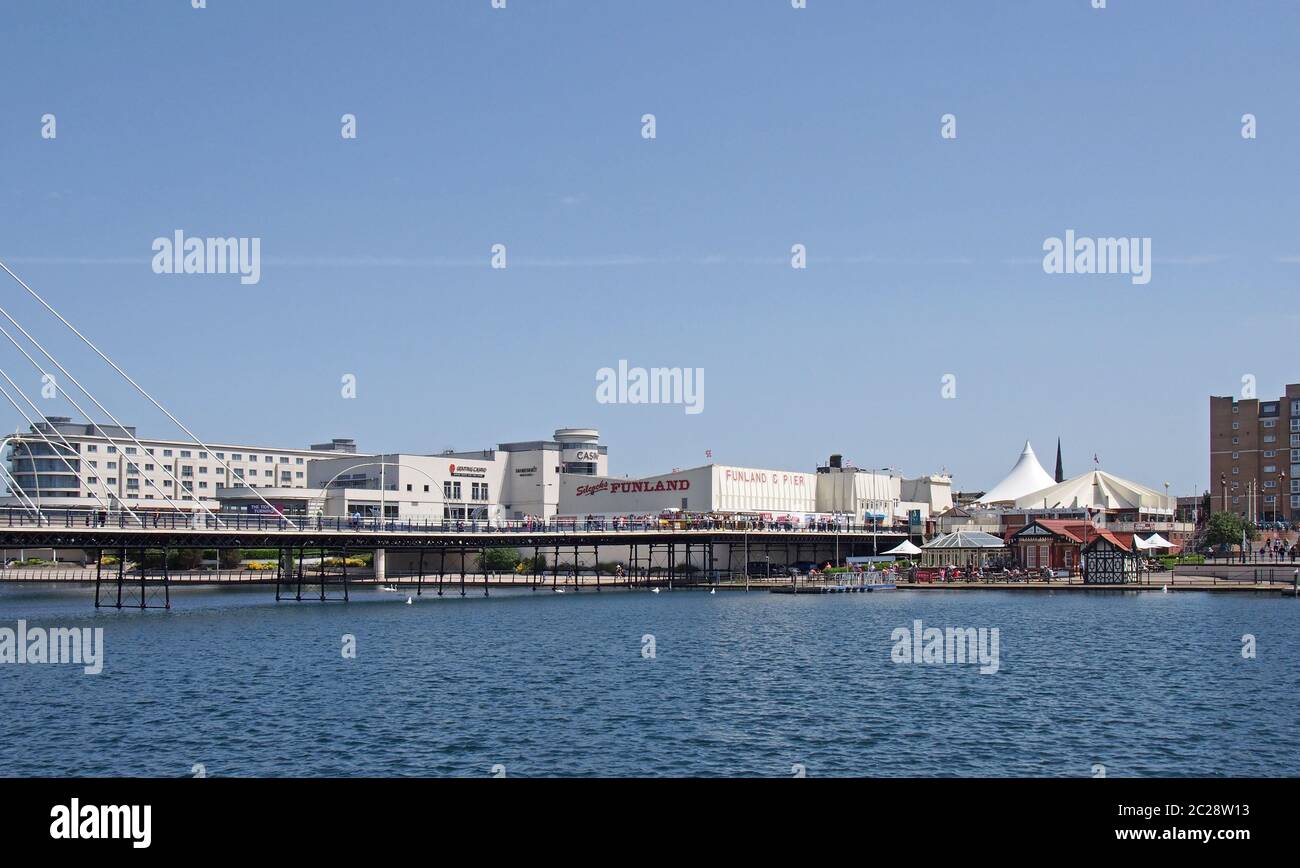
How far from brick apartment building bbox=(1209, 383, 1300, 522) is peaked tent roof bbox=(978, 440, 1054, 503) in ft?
88.8

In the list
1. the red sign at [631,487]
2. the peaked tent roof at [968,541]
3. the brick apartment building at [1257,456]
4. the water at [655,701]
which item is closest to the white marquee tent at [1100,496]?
the brick apartment building at [1257,456]

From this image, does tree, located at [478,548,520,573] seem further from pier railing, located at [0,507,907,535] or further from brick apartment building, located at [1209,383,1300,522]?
brick apartment building, located at [1209,383,1300,522]

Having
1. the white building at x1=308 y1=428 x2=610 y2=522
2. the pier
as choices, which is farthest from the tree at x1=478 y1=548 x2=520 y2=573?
the white building at x1=308 y1=428 x2=610 y2=522

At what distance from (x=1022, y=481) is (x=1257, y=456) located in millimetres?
36152

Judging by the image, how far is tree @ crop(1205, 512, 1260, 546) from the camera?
508ft

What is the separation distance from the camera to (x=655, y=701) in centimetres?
4331

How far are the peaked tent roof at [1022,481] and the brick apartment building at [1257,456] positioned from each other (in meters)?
27.1

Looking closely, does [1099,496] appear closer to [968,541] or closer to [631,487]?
[968,541]

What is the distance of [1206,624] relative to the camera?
73.0 meters
